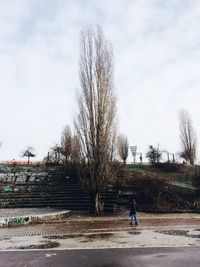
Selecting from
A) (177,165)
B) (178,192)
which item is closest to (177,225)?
(178,192)

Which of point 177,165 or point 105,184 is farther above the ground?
point 177,165

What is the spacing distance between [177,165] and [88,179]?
18840 millimetres

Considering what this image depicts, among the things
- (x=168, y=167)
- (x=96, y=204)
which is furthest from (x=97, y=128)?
(x=168, y=167)

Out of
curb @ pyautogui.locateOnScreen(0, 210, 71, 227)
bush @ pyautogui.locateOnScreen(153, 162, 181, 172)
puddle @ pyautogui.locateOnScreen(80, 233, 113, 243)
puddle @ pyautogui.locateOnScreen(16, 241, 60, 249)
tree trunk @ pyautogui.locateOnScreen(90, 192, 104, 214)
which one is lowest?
puddle @ pyautogui.locateOnScreen(16, 241, 60, 249)

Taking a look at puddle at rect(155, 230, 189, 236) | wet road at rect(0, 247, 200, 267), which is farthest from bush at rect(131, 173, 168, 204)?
wet road at rect(0, 247, 200, 267)

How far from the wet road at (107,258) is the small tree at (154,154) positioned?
34.8 m

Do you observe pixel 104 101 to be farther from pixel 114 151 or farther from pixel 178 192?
pixel 178 192

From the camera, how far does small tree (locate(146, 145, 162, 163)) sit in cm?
4696

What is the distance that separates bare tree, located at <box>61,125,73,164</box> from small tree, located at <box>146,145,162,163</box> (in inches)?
392

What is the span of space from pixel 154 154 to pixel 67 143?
427 inches

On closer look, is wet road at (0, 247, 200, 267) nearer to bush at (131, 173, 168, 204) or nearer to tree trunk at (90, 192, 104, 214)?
tree trunk at (90, 192, 104, 214)

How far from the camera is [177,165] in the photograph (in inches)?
1641

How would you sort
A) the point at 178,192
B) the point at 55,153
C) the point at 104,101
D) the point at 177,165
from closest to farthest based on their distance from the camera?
the point at 104,101
the point at 178,192
the point at 177,165
the point at 55,153

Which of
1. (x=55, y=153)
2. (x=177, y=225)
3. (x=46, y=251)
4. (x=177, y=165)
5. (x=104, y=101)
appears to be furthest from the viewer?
(x=55, y=153)
